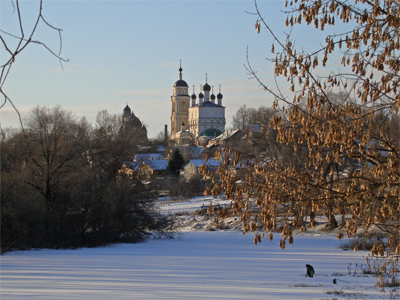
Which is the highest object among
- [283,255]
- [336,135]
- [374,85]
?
[374,85]

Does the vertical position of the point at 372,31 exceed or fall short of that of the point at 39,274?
it exceeds it

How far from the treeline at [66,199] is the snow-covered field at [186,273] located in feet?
4.31

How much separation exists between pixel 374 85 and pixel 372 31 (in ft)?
2.19

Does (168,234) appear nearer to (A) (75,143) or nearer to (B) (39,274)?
(A) (75,143)

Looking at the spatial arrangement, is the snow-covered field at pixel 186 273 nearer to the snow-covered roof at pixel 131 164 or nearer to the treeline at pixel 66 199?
the treeline at pixel 66 199

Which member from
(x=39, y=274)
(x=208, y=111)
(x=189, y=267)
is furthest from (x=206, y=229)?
(x=208, y=111)

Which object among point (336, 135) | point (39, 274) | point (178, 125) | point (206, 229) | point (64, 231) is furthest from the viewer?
point (178, 125)

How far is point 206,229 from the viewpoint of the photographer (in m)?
32.2

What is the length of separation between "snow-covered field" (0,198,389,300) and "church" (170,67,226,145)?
331 feet

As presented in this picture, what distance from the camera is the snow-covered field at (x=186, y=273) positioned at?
1151 centimetres

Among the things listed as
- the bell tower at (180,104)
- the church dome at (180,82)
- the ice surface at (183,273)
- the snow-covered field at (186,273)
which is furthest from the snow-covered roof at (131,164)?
the church dome at (180,82)

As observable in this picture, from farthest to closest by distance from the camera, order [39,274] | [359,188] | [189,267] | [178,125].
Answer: [178,125]
[189,267]
[39,274]
[359,188]

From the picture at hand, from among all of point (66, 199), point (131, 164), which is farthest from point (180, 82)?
point (66, 199)

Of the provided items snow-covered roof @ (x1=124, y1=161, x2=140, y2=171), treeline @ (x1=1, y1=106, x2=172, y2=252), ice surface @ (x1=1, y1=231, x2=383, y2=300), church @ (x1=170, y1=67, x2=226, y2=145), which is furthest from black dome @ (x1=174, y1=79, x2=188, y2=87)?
ice surface @ (x1=1, y1=231, x2=383, y2=300)
